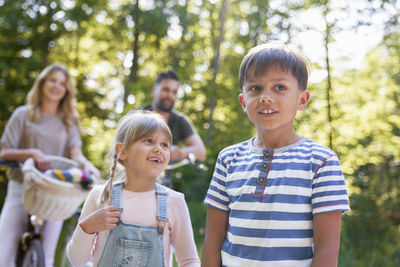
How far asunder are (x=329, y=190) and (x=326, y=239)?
15 centimetres

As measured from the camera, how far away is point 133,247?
6.06 ft

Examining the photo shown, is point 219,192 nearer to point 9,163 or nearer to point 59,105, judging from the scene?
point 9,163

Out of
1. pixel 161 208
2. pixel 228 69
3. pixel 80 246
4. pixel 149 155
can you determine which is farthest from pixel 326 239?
pixel 228 69

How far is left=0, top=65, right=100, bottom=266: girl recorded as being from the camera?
3.29 metres

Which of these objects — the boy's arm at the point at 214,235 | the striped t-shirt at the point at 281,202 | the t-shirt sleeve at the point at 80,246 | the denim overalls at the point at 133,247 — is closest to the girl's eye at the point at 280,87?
the striped t-shirt at the point at 281,202

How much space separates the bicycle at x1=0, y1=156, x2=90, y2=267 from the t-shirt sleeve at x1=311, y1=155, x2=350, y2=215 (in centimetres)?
191

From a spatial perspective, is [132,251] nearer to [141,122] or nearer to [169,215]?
[169,215]

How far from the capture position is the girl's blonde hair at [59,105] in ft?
11.5

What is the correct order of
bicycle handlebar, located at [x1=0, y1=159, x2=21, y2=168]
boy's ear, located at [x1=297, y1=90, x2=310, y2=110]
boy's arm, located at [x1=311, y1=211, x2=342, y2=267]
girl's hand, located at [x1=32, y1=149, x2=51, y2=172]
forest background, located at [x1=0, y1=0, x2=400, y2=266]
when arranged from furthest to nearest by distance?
1. forest background, located at [x1=0, y1=0, x2=400, y2=266]
2. bicycle handlebar, located at [x1=0, y1=159, x2=21, y2=168]
3. girl's hand, located at [x1=32, y1=149, x2=51, y2=172]
4. boy's ear, located at [x1=297, y1=90, x2=310, y2=110]
5. boy's arm, located at [x1=311, y1=211, x2=342, y2=267]

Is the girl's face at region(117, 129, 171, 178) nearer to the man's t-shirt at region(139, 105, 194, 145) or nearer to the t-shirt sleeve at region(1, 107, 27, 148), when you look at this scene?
the man's t-shirt at region(139, 105, 194, 145)

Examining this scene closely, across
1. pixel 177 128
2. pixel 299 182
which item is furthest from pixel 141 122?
pixel 177 128

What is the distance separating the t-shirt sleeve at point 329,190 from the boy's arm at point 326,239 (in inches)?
1.0

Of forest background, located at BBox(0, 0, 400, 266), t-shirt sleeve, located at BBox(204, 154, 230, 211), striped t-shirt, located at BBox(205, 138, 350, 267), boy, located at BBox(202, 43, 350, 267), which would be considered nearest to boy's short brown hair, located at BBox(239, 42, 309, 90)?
boy, located at BBox(202, 43, 350, 267)

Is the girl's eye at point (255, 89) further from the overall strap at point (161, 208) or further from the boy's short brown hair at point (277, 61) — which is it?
the overall strap at point (161, 208)
